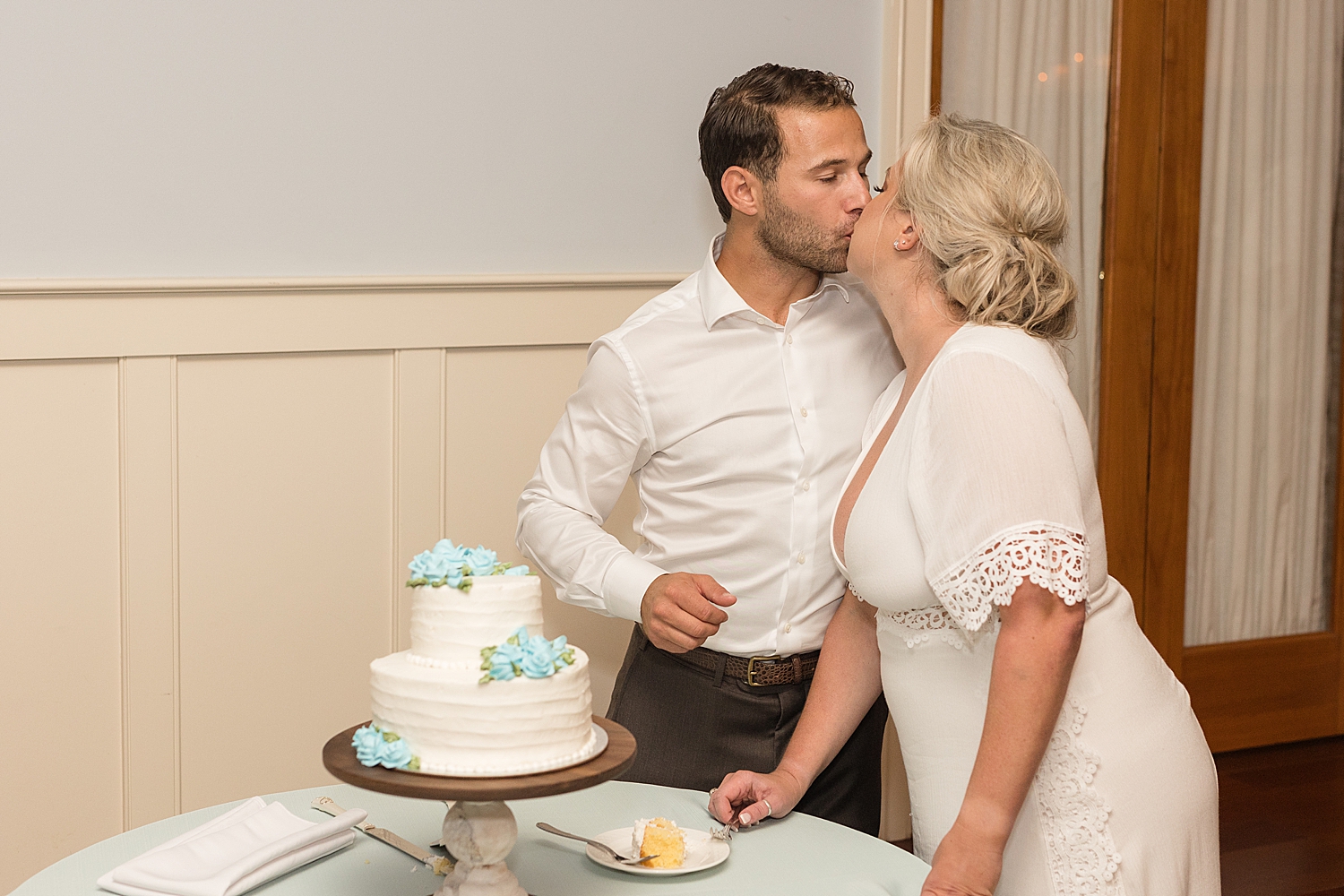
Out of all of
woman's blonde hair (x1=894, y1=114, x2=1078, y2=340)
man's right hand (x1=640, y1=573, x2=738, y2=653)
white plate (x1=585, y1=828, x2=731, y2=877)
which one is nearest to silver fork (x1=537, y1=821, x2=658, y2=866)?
white plate (x1=585, y1=828, x2=731, y2=877)

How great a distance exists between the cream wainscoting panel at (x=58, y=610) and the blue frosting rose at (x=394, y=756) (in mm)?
1406

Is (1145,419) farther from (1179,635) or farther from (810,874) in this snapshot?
(810,874)

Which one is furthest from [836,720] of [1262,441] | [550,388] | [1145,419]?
[1262,441]

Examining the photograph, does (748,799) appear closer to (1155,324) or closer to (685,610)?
(685,610)

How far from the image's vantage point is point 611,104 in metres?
2.64

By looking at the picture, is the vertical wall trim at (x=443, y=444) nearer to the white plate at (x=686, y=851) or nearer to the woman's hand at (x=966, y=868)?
the white plate at (x=686, y=851)

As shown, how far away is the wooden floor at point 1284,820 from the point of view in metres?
2.99

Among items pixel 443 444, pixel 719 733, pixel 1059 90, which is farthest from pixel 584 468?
pixel 1059 90

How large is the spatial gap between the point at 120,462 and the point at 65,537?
0.53 ft

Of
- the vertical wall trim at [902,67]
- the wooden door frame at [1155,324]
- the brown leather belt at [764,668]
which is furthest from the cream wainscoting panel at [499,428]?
the wooden door frame at [1155,324]

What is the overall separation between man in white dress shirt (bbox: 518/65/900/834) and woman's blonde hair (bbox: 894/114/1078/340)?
1.33 feet

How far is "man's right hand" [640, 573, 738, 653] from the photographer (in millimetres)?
1633

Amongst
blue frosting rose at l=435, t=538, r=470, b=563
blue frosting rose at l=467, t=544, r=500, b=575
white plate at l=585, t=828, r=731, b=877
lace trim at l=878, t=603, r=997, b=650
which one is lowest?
white plate at l=585, t=828, r=731, b=877

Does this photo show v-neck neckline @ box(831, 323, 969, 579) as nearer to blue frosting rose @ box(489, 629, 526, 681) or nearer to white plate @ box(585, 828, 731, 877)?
white plate @ box(585, 828, 731, 877)
